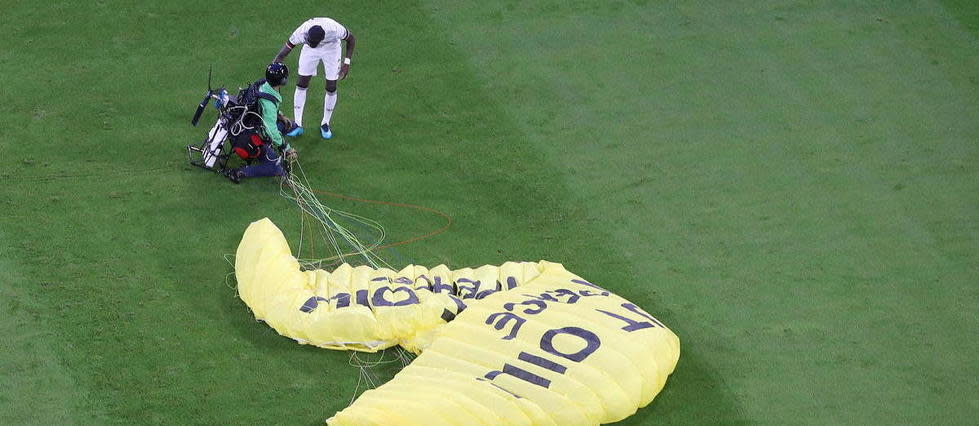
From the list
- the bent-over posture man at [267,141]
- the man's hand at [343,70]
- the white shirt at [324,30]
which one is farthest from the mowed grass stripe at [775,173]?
the bent-over posture man at [267,141]

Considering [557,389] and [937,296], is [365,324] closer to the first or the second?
[557,389]

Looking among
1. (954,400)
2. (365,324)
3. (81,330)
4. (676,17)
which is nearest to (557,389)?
(365,324)

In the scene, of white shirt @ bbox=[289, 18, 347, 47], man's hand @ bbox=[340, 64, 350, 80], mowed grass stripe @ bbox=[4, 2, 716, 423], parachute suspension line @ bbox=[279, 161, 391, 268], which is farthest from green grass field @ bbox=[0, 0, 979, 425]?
white shirt @ bbox=[289, 18, 347, 47]

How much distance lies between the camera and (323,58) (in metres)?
13.9

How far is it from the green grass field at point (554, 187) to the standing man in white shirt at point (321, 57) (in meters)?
0.30

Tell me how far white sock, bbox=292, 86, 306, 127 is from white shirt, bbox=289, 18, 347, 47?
66 cm

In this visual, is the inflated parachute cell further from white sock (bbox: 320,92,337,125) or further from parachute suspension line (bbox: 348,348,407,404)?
white sock (bbox: 320,92,337,125)

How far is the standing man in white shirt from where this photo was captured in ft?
44.3

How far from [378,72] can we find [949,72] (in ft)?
23.8

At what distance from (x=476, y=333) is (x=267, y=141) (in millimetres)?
3636

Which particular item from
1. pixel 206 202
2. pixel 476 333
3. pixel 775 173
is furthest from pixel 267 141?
pixel 775 173

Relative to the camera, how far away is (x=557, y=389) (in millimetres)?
10664

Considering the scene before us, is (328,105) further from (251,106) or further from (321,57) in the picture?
(251,106)

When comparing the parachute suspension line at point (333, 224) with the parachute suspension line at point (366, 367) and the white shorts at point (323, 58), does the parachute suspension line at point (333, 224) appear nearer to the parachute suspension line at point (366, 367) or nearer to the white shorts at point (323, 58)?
the white shorts at point (323, 58)
